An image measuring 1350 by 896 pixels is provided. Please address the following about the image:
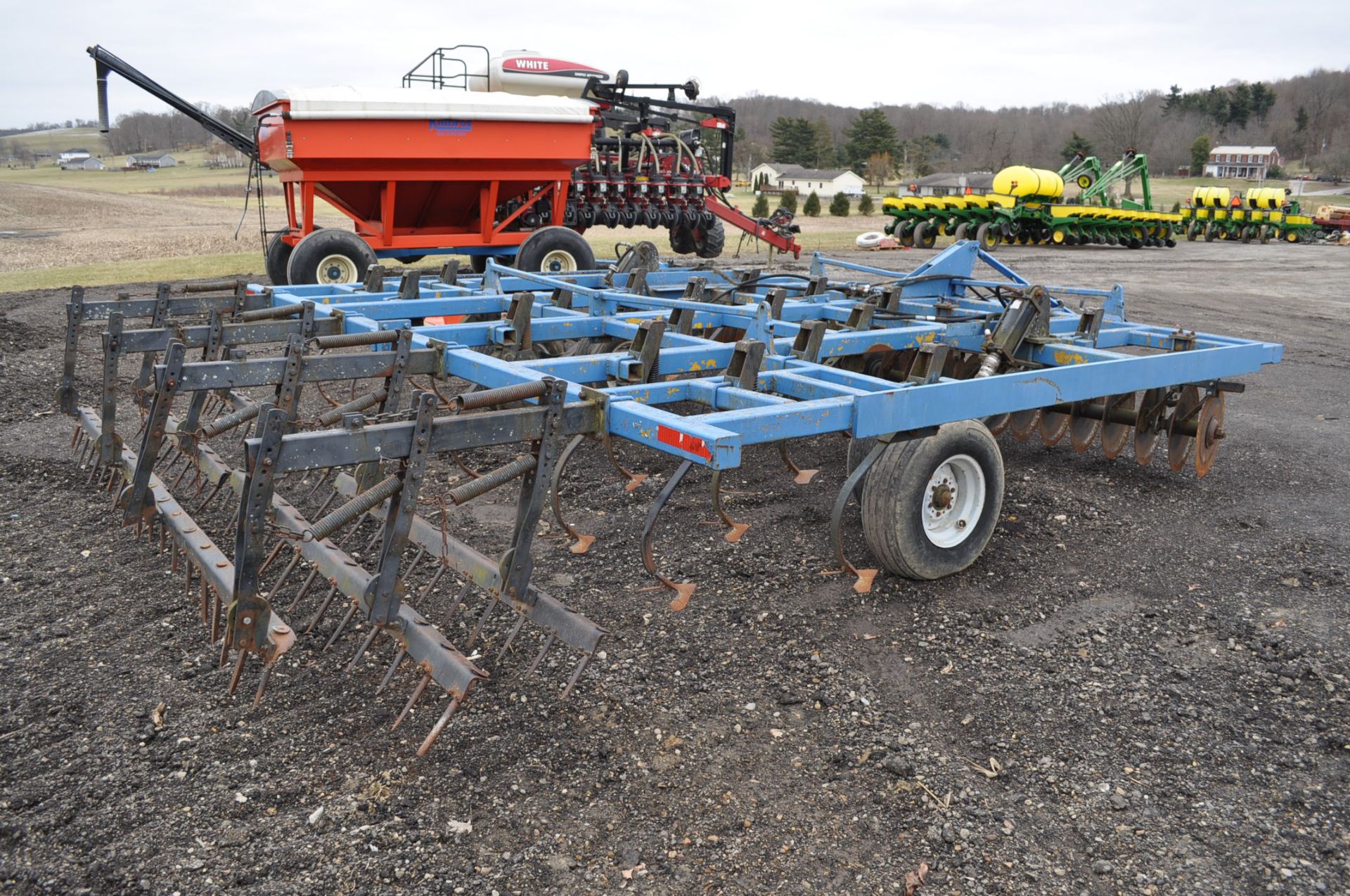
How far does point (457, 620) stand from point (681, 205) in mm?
11688

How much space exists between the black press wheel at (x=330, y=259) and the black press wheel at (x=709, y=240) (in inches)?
287

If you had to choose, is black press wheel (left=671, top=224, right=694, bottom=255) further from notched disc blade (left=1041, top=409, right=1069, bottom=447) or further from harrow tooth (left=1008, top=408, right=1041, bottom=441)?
harrow tooth (left=1008, top=408, right=1041, bottom=441)

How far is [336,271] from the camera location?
29.7 feet

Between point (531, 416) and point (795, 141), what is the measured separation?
7984cm

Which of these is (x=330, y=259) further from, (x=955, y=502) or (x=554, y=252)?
(x=955, y=502)

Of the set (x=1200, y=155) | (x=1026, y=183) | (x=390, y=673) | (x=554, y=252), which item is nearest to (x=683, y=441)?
(x=390, y=673)

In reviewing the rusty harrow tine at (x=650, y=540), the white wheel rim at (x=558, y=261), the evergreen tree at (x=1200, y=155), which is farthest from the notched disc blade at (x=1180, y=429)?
the evergreen tree at (x=1200, y=155)

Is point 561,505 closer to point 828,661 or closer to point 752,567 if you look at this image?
point 752,567

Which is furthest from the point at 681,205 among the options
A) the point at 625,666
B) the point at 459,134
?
the point at 625,666

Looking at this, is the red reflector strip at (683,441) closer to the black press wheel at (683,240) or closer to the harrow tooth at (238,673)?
the harrow tooth at (238,673)

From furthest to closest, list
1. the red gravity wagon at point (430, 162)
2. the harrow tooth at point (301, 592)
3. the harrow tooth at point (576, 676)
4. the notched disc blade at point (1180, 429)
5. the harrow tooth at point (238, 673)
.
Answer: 1. the red gravity wagon at point (430, 162)
2. the notched disc blade at point (1180, 429)
3. the harrow tooth at point (301, 592)
4. the harrow tooth at point (576, 676)
5. the harrow tooth at point (238, 673)

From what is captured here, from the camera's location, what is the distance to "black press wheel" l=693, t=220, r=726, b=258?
15500mm

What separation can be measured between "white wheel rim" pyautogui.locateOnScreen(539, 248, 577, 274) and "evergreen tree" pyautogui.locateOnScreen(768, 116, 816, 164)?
71.5m

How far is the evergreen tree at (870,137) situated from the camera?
72.8m
